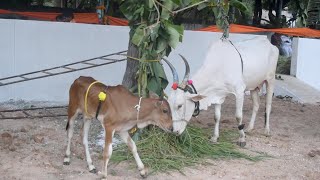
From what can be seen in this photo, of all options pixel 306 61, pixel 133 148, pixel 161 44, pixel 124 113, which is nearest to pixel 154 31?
→ pixel 161 44

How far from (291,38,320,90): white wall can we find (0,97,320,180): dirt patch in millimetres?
4393

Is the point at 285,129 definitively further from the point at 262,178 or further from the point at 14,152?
the point at 14,152

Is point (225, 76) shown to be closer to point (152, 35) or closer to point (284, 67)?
point (152, 35)

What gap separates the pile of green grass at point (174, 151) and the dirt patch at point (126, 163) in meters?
0.14

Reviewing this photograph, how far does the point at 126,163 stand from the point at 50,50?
4.29 meters

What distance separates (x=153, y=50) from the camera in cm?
586

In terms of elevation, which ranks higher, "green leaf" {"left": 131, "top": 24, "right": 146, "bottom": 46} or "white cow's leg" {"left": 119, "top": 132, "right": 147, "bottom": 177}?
"green leaf" {"left": 131, "top": 24, "right": 146, "bottom": 46}

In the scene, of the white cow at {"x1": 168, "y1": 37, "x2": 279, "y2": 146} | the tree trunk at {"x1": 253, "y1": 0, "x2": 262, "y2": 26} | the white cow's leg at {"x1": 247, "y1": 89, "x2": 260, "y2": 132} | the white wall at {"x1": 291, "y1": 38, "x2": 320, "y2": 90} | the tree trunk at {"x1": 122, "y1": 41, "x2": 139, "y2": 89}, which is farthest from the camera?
the tree trunk at {"x1": 253, "y1": 0, "x2": 262, "y2": 26}

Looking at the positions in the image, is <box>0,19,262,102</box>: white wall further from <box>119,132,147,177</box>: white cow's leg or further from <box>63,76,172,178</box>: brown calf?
<box>119,132,147,177</box>: white cow's leg

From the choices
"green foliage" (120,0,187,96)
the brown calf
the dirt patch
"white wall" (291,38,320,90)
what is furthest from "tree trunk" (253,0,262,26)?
the brown calf

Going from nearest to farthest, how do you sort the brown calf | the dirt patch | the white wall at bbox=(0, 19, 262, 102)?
the brown calf → the dirt patch → the white wall at bbox=(0, 19, 262, 102)

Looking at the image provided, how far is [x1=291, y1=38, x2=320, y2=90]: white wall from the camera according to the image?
12.6m

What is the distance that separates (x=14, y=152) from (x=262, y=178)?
2.96 meters

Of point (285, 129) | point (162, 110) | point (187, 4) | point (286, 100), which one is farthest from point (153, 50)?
point (286, 100)
